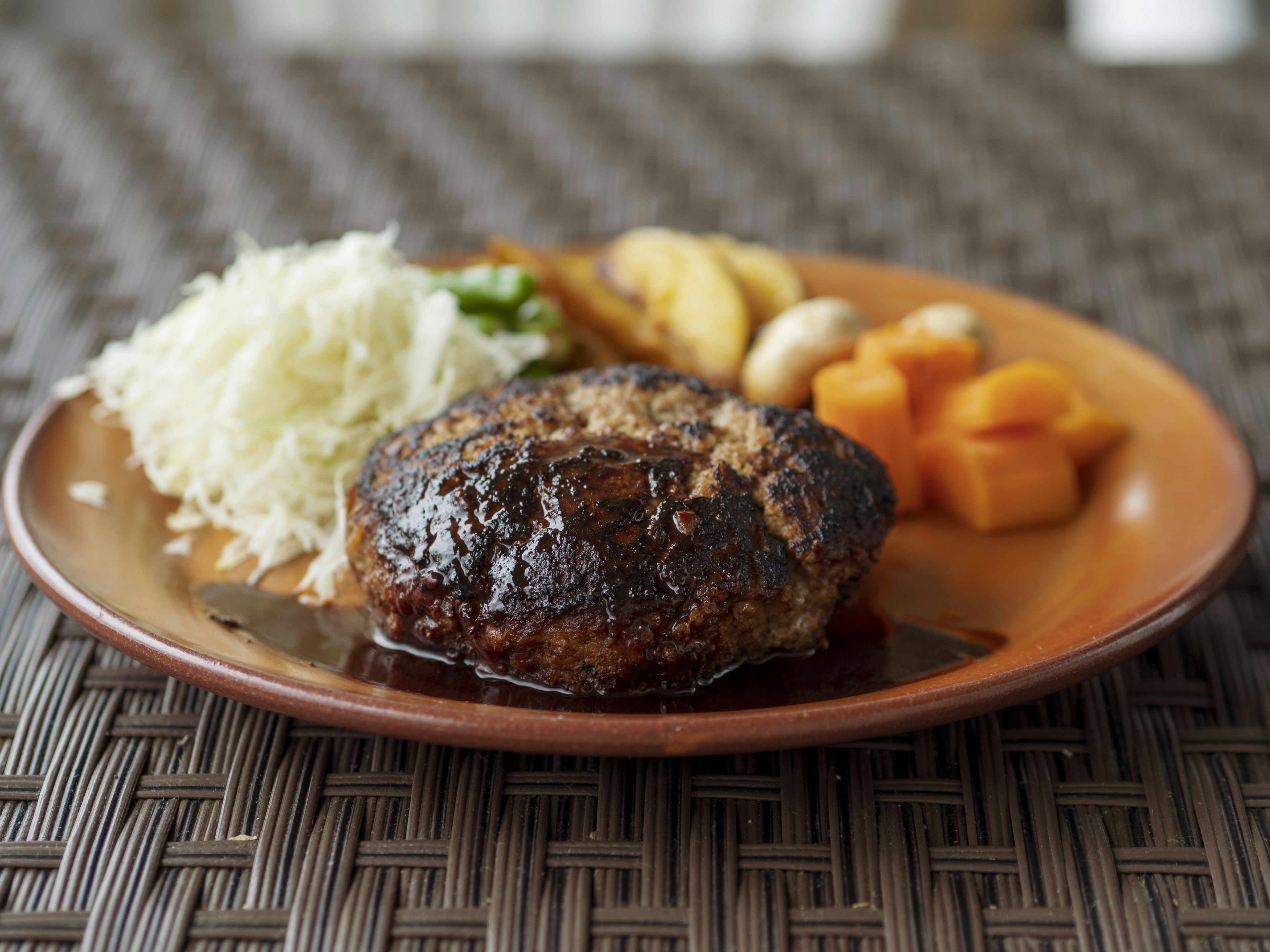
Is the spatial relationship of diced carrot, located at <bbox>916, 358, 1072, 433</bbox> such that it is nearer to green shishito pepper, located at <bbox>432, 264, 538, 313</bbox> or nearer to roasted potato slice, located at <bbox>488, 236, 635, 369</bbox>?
roasted potato slice, located at <bbox>488, 236, 635, 369</bbox>

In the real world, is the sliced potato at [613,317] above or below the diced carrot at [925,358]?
below

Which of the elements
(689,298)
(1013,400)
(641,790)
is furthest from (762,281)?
(641,790)

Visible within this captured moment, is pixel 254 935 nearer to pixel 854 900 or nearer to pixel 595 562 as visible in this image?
pixel 595 562

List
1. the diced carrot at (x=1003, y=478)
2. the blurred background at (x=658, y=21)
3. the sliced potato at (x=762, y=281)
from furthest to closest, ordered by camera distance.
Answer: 1. the blurred background at (x=658, y=21)
2. the sliced potato at (x=762, y=281)
3. the diced carrot at (x=1003, y=478)

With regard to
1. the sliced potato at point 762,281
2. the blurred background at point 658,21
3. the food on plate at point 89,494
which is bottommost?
the blurred background at point 658,21

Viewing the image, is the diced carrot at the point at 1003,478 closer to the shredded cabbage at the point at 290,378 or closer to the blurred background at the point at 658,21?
the shredded cabbage at the point at 290,378

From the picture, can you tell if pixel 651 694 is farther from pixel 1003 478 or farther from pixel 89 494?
pixel 89 494

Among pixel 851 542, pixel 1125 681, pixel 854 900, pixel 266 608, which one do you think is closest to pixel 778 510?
pixel 851 542

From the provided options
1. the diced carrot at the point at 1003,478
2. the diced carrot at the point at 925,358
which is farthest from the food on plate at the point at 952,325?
the diced carrot at the point at 1003,478
